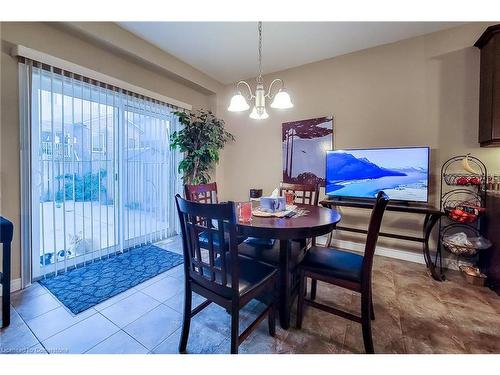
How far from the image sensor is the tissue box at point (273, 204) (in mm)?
1790

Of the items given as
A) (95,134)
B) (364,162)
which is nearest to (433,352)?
(364,162)

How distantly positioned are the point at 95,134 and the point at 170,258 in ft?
5.50

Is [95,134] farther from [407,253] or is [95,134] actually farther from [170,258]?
[407,253]

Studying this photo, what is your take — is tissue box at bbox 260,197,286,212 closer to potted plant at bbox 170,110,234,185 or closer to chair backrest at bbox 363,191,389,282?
chair backrest at bbox 363,191,389,282

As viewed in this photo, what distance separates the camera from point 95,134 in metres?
2.57

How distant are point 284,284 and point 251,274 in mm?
354

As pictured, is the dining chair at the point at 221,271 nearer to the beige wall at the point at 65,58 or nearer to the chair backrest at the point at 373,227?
the chair backrest at the point at 373,227

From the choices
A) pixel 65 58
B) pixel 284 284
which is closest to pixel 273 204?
pixel 284 284

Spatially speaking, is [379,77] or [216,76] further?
[216,76]

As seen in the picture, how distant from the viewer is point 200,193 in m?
2.36

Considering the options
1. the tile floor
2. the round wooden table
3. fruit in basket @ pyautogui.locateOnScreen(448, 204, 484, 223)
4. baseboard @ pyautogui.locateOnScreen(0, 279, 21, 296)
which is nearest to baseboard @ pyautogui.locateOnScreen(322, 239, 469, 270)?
the tile floor

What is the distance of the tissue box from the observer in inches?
70.5

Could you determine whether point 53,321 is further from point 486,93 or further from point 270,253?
point 486,93
